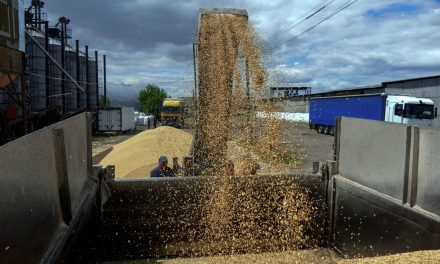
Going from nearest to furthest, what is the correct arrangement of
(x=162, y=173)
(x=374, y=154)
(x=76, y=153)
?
1. (x=76, y=153)
2. (x=374, y=154)
3. (x=162, y=173)

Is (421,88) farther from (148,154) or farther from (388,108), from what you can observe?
(148,154)

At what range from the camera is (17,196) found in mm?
1909

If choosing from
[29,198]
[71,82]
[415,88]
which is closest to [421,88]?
[415,88]

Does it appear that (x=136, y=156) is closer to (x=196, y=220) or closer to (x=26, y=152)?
(x=196, y=220)

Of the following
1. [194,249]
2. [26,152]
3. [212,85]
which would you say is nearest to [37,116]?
[212,85]

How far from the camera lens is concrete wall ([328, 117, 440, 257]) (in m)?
2.87

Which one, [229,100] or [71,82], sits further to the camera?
[71,82]

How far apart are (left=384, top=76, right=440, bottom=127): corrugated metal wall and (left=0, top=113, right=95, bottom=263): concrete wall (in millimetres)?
27747

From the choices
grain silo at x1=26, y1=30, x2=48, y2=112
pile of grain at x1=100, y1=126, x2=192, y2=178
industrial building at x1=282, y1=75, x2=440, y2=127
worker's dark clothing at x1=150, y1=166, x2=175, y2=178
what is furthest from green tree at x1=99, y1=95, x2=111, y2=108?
worker's dark clothing at x1=150, y1=166, x2=175, y2=178

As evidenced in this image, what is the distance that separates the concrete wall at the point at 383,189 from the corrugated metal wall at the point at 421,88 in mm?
25927

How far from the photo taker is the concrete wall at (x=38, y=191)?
180cm

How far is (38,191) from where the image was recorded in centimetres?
223

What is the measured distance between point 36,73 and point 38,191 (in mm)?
23361

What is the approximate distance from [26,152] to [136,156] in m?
9.66
